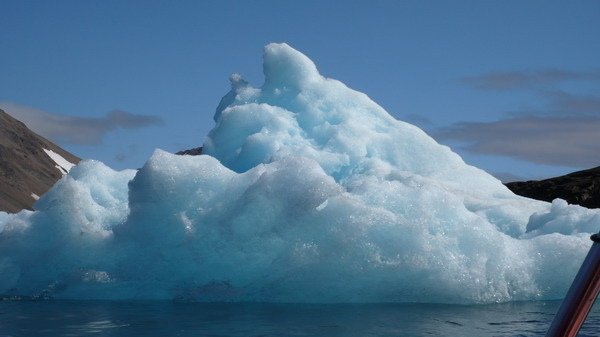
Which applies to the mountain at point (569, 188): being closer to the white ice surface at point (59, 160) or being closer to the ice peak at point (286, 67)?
the ice peak at point (286, 67)

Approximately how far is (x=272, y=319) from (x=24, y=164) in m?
132

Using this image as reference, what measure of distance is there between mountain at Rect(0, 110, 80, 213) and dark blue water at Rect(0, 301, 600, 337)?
342ft

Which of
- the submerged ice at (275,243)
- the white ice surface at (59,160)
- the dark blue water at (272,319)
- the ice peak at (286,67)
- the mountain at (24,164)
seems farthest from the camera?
the white ice surface at (59,160)

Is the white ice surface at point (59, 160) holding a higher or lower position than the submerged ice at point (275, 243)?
higher

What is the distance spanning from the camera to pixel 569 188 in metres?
51.9

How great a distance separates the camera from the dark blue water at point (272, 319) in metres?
8.66

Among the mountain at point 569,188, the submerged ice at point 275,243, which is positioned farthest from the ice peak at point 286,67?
the mountain at point 569,188

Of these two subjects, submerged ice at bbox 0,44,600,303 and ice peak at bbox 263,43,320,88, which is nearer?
submerged ice at bbox 0,44,600,303

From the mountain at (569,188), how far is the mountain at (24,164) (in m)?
77.9

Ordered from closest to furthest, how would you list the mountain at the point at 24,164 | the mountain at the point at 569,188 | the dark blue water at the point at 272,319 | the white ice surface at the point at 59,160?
the dark blue water at the point at 272,319 → the mountain at the point at 569,188 → the mountain at the point at 24,164 → the white ice surface at the point at 59,160

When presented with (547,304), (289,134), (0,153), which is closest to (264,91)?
(289,134)

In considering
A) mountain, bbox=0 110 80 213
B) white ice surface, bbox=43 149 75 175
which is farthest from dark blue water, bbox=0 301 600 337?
white ice surface, bbox=43 149 75 175

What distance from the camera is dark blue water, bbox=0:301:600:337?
866 cm

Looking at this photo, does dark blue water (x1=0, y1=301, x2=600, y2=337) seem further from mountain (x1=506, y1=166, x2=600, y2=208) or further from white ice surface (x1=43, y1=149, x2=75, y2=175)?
white ice surface (x1=43, y1=149, x2=75, y2=175)
